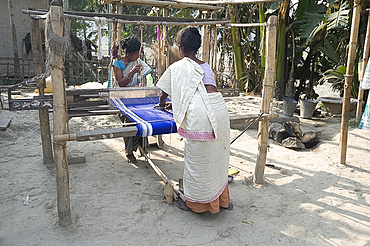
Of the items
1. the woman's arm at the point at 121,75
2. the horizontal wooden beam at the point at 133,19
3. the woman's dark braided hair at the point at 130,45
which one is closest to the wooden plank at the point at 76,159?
the woman's arm at the point at 121,75

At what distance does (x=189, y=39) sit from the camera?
2.77m

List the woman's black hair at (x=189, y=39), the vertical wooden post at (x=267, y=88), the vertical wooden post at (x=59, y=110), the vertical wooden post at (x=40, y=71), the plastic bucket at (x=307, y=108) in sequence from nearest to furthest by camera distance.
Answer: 1. the vertical wooden post at (x=59, y=110)
2. the woman's black hair at (x=189, y=39)
3. the vertical wooden post at (x=267, y=88)
4. the vertical wooden post at (x=40, y=71)
5. the plastic bucket at (x=307, y=108)

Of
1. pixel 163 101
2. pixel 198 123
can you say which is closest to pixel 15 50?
pixel 163 101

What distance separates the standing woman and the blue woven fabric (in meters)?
0.32

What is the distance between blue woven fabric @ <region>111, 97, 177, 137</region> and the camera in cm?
297

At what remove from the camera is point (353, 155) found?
4.62 m

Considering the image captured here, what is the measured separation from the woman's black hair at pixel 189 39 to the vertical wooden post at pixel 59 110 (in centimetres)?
105

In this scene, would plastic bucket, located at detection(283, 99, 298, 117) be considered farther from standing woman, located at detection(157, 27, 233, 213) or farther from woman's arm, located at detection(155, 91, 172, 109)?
standing woman, located at detection(157, 27, 233, 213)

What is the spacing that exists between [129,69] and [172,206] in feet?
7.16

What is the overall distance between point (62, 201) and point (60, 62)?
124 cm

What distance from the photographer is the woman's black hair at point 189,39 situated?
2.77 m

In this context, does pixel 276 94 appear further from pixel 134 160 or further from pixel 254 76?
pixel 134 160

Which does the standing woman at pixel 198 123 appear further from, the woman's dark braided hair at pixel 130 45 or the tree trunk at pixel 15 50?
Answer: the tree trunk at pixel 15 50

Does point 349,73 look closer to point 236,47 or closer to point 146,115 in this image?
point 146,115
